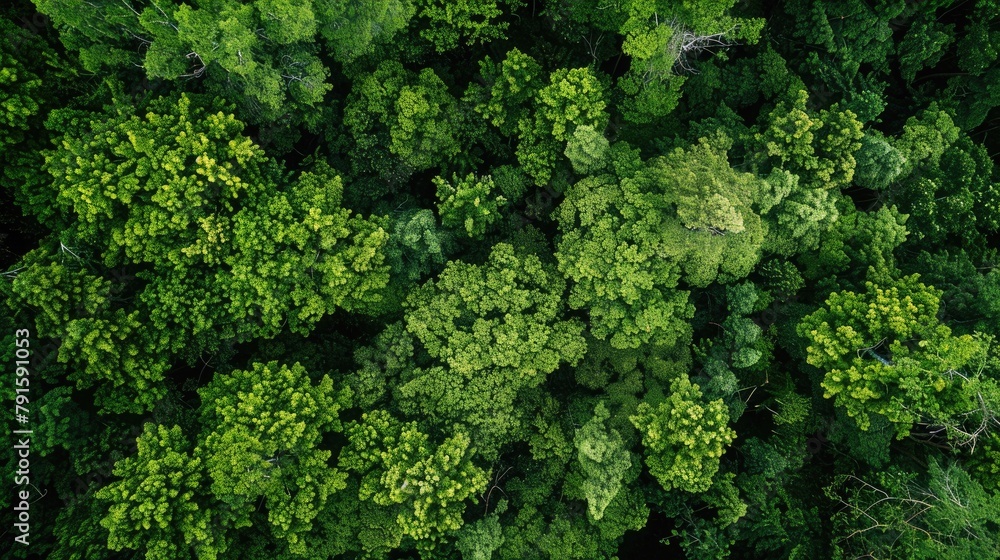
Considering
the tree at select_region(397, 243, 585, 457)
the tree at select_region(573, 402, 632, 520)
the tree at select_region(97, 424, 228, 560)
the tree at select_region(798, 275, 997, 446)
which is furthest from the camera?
the tree at select_region(397, 243, 585, 457)

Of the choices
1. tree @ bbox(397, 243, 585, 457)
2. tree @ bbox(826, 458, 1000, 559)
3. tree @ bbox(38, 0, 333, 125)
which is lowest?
tree @ bbox(826, 458, 1000, 559)

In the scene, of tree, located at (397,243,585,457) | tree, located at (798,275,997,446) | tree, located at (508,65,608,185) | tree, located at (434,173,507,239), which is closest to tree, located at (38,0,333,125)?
tree, located at (434,173,507,239)

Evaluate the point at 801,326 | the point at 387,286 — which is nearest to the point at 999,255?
the point at 801,326

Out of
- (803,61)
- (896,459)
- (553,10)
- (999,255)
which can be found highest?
(553,10)

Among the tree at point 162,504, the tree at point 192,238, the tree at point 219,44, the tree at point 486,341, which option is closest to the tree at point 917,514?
the tree at point 486,341

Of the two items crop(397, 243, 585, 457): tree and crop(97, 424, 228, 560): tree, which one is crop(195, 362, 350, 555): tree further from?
crop(397, 243, 585, 457): tree

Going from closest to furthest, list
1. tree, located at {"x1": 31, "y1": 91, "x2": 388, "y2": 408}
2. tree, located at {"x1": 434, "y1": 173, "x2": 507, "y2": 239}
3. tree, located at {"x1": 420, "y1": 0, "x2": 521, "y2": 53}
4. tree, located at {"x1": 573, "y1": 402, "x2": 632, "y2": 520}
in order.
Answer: tree, located at {"x1": 31, "y1": 91, "x2": 388, "y2": 408} < tree, located at {"x1": 573, "y1": 402, "x2": 632, "y2": 520} < tree, located at {"x1": 434, "y1": 173, "x2": 507, "y2": 239} < tree, located at {"x1": 420, "y1": 0, "x2": 521, "y2": 53}

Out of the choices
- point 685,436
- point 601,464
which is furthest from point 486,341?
point 685,436

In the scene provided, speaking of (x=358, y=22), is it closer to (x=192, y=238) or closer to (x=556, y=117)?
(x=556, y=117)

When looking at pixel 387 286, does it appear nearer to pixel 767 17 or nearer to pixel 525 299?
pixel 525 299
